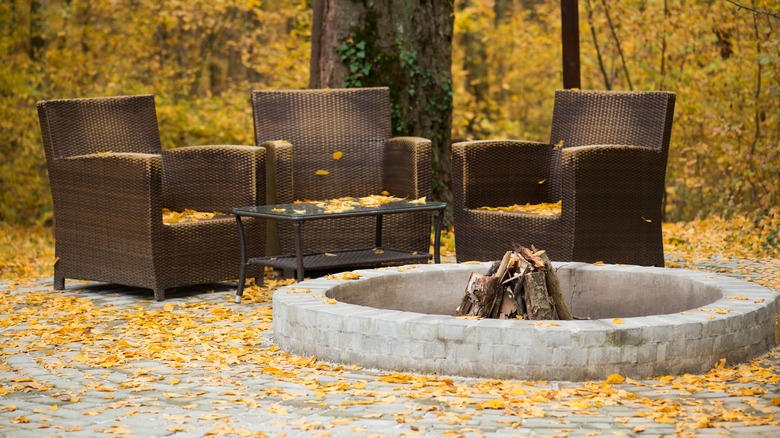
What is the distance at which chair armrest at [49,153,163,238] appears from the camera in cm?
616

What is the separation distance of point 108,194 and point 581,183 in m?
2.75

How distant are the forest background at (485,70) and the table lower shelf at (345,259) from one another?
299 cm

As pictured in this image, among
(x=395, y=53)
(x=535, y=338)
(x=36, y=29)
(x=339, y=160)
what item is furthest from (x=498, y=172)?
(x=36, y=29)

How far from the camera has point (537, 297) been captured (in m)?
4.59

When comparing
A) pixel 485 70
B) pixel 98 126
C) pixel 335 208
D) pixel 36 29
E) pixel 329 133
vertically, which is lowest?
pixel 335 208

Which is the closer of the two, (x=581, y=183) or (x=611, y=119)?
(x=581, y=183)

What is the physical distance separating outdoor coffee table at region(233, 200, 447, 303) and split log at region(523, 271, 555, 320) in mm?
1616

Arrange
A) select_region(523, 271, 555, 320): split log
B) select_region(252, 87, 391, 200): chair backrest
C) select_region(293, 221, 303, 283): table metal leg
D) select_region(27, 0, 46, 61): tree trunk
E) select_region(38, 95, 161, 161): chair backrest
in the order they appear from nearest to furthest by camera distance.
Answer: select_region(523, 271, 555, 320): split log < select_region(293, 221, 303, 283): table metal leg < select_region(38, 95, 161, 161): chair backrest < select_region(252, 87, 391, 200): chair backrest < select_region(27, 0, 46, 61): tree trunk

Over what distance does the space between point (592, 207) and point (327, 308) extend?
7.67ft

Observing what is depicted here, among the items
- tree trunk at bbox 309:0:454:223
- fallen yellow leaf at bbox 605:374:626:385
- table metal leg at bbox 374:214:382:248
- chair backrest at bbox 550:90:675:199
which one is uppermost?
tree trunk at bbox 309:0:454:223

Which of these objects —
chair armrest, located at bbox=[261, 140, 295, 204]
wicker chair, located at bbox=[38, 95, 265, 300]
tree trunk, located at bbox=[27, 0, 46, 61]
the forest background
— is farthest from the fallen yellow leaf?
tree trunk, located at bbox=[27, 0, 46, 61]

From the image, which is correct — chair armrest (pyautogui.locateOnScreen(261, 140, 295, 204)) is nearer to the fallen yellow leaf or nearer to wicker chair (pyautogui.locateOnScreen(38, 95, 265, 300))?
wicker chair (pyautogui.locateOnScreen(38, 95, 265, 300))

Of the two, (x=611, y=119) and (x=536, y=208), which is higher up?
(x=611, y=119)

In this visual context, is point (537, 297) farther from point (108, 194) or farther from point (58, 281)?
point (58, 281)
